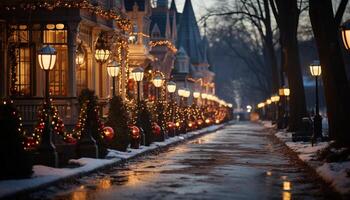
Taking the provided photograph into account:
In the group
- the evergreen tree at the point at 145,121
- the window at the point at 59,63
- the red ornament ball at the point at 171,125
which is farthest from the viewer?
the red ornament ball at the point at 171,125

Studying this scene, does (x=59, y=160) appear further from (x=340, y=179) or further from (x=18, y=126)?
(x=340, y=179)

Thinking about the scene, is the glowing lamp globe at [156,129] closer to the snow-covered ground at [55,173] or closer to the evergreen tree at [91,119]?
the snow-covered ground at [55,173]

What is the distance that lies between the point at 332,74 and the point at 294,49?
18.2 m

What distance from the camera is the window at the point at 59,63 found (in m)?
34.6

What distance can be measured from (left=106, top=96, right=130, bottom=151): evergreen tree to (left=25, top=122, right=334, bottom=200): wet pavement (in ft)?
6.47

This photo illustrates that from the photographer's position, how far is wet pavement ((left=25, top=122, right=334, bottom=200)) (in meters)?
15.2

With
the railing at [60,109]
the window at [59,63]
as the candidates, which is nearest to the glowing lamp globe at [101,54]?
the window at [59,63]

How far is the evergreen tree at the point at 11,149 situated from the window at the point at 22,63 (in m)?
17.5

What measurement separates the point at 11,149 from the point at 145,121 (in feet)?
56.5

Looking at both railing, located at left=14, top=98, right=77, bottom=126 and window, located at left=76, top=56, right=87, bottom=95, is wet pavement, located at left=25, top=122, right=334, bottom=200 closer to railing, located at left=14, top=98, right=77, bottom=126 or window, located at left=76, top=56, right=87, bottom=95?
railing, located at left=14, top=98, right=77, bottom=126

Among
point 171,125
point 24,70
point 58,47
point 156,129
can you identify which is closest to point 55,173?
point 24,70

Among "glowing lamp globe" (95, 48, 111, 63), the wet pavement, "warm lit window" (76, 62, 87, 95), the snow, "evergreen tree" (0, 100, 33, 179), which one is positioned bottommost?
the wet pavement

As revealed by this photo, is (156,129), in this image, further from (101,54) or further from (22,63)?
(22,63)

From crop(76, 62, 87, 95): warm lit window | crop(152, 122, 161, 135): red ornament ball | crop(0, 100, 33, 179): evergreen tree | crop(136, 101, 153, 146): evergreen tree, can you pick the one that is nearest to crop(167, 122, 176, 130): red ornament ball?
crop(152, 122, 161, 135): red ornament ball
